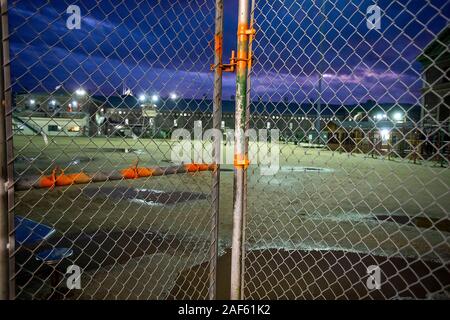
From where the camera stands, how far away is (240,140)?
250cm

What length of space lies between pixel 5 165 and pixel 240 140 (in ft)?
Answer: 5.10

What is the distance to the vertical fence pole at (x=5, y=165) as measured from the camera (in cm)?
177

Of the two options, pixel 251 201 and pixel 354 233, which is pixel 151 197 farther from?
pixel 354 233

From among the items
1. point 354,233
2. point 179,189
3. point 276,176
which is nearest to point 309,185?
point 276,176

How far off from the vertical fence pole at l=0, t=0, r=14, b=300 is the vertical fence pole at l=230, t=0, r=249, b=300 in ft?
4.91

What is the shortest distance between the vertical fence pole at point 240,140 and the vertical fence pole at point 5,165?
1497 mm

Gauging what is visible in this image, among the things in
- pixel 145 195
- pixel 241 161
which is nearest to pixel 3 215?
pixel 241 161

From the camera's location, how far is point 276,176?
14.0 meters

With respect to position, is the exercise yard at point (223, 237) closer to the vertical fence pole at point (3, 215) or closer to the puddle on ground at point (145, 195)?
the puddle on ground at point (145, 195)

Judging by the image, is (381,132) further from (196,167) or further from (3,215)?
(3,215)

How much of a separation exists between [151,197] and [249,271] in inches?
201

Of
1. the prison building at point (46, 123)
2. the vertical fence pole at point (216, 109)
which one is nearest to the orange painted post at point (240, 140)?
the vertical fence pole at point (216, 109)

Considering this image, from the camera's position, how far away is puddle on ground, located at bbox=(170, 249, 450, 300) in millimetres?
3939

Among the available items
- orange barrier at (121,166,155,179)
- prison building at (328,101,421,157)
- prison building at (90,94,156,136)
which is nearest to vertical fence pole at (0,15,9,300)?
prison building at (90,94,156,136)
